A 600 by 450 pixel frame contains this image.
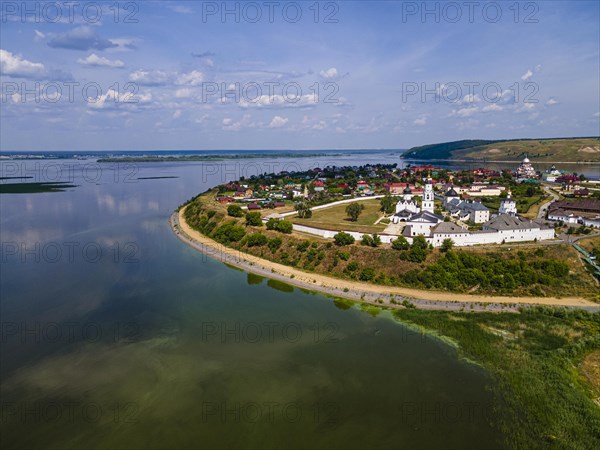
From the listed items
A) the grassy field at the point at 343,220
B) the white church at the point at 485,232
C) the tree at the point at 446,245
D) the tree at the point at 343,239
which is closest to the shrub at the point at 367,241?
the tree at the point at 343,239

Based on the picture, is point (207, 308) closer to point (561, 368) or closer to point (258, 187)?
point (561, 368)

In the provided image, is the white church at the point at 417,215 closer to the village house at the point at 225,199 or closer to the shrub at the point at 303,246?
the shrub at the point at 303,246

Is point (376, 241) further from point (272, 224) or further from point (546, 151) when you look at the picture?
point (546, 151)

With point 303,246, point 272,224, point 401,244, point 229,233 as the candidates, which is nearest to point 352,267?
point 401,244

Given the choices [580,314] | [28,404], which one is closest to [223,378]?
[28,404]

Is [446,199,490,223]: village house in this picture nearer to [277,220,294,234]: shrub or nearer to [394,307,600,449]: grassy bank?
[394,307,600,449]: grassy bank
